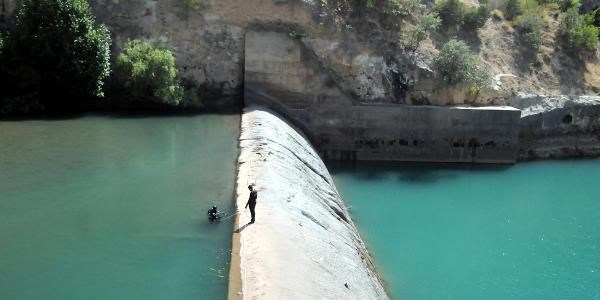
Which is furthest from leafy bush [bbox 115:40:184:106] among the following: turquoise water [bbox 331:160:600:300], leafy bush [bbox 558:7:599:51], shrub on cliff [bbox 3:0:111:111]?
leafy bush [bbox 558:7:599:51]

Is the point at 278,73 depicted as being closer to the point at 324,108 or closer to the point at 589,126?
the point at 324,108

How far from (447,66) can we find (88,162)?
18.2 meters

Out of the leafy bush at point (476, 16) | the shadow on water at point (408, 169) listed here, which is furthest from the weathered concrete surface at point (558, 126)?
the leafy bush at point (476, 16)

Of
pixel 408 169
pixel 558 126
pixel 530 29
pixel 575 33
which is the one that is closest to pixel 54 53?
pixel 408 169

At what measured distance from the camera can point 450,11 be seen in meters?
32.0

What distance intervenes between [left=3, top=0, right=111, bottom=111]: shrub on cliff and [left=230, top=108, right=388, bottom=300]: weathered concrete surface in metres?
9.14

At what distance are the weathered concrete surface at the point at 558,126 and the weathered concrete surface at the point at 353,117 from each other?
1.66 m

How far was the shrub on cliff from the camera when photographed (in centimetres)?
2486

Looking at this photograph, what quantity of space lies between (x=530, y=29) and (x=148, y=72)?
21936 mm

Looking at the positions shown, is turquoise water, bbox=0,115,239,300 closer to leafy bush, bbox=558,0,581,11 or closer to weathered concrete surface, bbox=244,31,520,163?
weathered concrete surface, bbox=244,31,520,163

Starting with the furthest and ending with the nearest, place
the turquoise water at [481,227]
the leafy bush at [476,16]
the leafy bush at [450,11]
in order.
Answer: the leafy bush at [476,16] → the leafy bush at [450,11] → the turquoise water at [481,227]

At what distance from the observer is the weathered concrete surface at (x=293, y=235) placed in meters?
11.3

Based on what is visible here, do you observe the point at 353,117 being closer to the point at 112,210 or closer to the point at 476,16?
the point at 476,16

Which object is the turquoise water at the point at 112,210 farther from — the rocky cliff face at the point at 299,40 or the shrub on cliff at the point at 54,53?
the rocky cliff face at the point at 299,40
